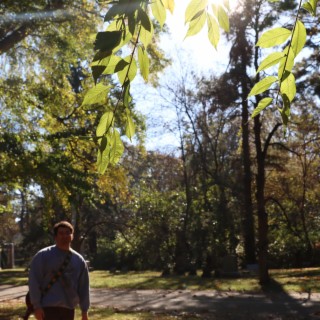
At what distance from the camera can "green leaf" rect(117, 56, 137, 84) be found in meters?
1.55

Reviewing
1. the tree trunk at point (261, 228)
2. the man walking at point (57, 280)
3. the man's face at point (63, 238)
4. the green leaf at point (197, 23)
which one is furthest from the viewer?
the tree trunk at point (261, 228)

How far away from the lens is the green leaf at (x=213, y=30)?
1602 millimetres

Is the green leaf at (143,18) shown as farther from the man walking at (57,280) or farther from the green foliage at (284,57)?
the man walking at (57,280)

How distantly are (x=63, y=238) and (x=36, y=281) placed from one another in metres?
0.57

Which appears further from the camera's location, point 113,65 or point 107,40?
point 113,65

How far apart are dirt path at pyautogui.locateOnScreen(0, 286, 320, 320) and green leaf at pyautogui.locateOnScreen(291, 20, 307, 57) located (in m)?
11.2

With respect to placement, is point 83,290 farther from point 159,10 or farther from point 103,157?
point 159,10

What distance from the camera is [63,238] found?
6.47m

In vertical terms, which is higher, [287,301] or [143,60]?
[143,60]

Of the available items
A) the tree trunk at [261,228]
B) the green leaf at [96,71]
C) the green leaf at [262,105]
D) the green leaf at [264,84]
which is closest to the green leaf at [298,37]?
the green leaf at [264,84]

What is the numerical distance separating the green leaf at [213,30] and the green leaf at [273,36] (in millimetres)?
145

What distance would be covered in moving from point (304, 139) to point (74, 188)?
18.1m

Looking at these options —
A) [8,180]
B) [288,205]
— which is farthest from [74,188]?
[288,205]

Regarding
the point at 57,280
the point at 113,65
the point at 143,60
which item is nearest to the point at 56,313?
the point at 57,280
